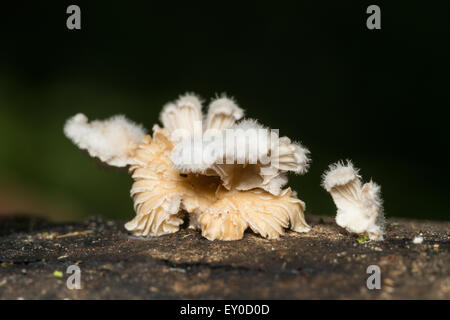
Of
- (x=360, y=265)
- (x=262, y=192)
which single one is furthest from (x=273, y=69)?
(x=360, y=265)

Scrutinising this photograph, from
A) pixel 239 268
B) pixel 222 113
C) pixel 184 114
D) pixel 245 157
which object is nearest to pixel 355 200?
pixel 245 157

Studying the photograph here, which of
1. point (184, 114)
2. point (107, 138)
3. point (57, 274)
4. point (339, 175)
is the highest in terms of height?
point (184, 114)

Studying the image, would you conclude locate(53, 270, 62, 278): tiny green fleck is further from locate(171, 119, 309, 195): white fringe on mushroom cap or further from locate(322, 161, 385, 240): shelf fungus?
locate(322, 161, 385, 240): shelf fungus

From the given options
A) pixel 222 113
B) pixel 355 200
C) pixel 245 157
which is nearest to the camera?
pixel 245 157

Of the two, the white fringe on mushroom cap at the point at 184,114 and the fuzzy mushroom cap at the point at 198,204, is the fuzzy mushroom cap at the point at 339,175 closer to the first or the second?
the fuzzy mushroom cap at the point at 198,204

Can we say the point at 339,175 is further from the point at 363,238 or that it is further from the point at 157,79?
the point at 157,79

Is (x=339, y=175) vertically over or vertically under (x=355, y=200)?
over
